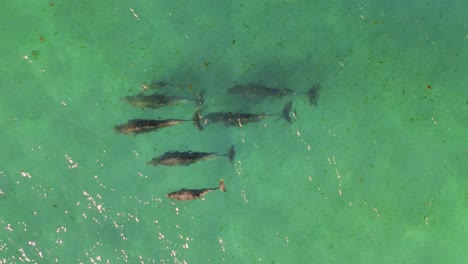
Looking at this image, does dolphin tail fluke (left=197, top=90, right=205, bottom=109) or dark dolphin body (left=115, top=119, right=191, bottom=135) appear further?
dolphin tail fluke (left=197, top=90, right=205, bottom=109)

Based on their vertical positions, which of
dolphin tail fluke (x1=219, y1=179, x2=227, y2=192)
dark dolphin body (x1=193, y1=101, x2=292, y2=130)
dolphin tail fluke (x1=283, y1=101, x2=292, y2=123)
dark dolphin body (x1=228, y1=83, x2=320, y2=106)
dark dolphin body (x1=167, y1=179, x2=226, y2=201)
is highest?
dark dolphin body (x1=228, y1=83, x2=320, y2=106)

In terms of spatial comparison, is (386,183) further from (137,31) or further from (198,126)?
(137,31)

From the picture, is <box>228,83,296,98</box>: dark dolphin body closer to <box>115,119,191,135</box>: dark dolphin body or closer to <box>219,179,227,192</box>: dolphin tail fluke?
<box>115,119,191,135</box>: dark dolphin body

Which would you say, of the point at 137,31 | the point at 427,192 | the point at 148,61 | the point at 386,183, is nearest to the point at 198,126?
the point at 148,61

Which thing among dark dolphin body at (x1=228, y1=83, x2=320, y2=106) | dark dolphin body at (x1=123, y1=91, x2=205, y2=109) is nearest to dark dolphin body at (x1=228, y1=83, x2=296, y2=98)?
dark dolphin body at (x1=228, y1=83, x2=320, y2=106)

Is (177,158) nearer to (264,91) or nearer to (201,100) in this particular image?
(201,100)

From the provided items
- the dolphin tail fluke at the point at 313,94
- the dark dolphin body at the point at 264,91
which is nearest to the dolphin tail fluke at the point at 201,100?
the dark dolphin body at the point at 264,91

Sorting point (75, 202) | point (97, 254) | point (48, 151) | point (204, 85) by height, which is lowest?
point (97, 254)
